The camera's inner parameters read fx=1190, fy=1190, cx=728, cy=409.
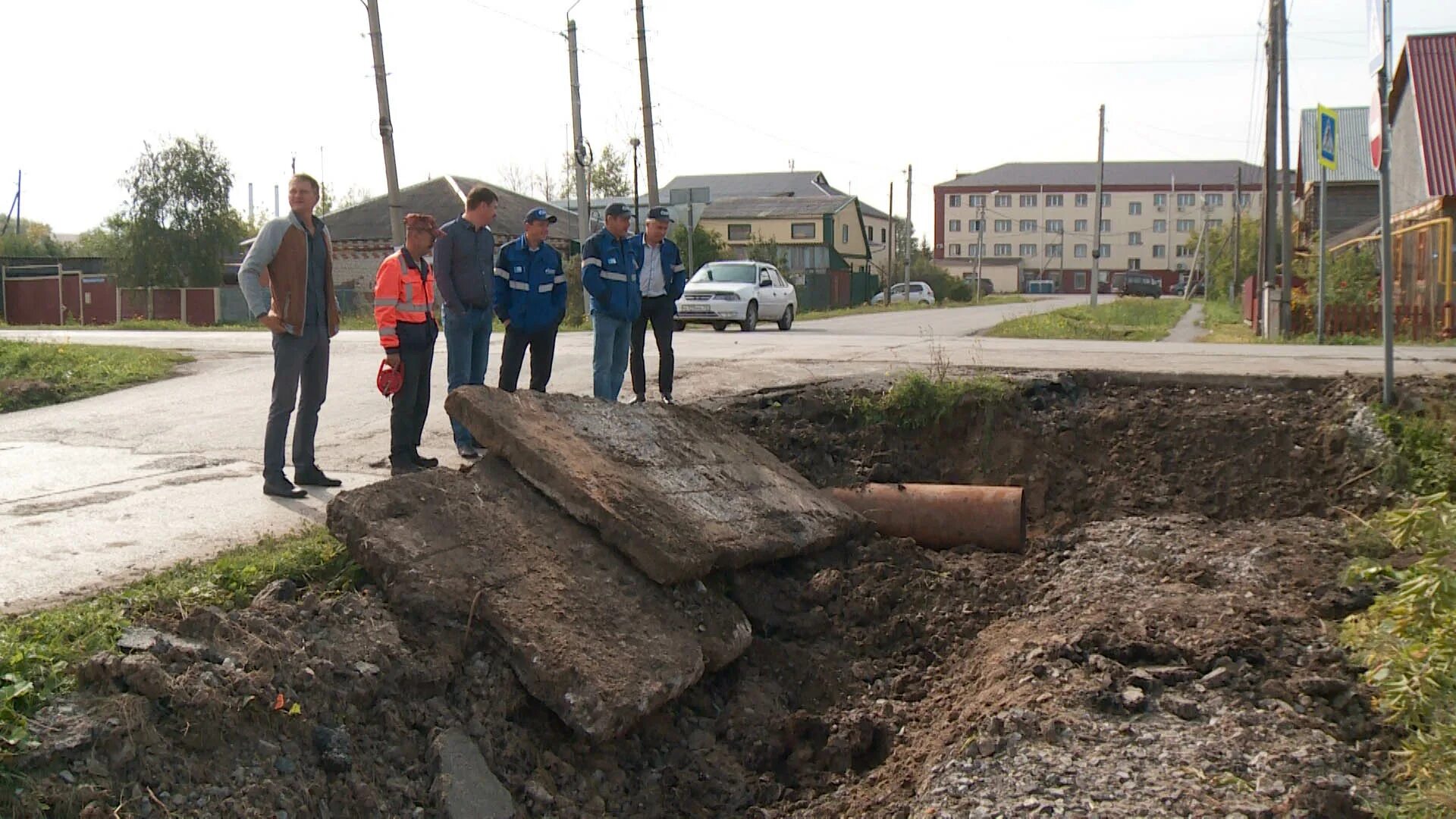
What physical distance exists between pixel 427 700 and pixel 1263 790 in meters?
3.19

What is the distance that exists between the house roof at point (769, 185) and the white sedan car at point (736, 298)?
57.5 m

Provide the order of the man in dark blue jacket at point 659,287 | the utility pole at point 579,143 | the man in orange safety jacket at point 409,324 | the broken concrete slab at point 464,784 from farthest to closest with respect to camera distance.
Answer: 1. the utility pole at point 579,143
2. the man in dark blue jacket at point 659,287
3. the man in orange safety jacket at point 409,324
4. the broken concrete slab at point 464,784

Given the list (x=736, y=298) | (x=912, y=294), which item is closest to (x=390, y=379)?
(x=736, y=298)

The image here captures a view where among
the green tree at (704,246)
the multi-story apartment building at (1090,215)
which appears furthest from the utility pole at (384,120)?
the multi-story apartment building at (1090,215)

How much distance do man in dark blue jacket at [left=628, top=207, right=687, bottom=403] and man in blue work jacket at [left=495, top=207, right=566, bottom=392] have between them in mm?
1185

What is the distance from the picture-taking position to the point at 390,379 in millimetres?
7039

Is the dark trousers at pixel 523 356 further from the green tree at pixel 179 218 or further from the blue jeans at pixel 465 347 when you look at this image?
the green tree at pixel 179 218

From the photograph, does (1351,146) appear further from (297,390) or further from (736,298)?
(297,390)

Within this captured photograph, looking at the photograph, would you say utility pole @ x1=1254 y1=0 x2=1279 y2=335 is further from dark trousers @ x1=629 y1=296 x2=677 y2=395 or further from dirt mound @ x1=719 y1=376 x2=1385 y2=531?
dark trousers @ x1=629 y1=296 x2=677 y2=395

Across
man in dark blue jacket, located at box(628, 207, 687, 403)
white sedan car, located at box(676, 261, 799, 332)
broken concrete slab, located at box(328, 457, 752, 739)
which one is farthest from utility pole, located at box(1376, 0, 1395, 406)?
white sedan car, located at box(676, 261, 799, 332)

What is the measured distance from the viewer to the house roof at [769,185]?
84562 mm

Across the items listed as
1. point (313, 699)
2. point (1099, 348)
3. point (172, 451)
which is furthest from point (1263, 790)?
point (1099, 348)

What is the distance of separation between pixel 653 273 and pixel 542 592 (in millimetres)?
4717

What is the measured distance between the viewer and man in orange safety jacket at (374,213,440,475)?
7133mm
